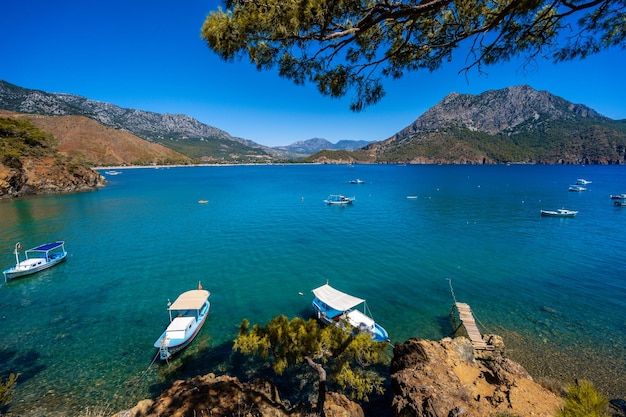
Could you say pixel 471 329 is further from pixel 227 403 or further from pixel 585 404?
pixel 227 403

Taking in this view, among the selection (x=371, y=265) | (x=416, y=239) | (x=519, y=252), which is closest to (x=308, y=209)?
(x=416, y=239)

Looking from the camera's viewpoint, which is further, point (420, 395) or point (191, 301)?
point (191, 301)

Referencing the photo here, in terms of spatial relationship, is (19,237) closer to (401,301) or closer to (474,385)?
(401,301)

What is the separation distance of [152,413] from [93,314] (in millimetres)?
12590

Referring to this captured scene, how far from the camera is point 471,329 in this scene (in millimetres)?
14602

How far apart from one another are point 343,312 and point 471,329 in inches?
275

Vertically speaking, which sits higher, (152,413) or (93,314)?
(152,413)

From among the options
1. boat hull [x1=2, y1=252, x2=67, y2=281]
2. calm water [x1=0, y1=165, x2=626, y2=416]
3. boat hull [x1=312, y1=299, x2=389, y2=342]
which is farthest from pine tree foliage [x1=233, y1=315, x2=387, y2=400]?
boat hull [x1=2, y1=252, x2=67, y2=281]

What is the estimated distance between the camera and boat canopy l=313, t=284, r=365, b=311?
15.8 metres

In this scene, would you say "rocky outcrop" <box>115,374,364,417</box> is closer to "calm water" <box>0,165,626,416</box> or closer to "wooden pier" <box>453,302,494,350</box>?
"calm water" <box>0,165,626,416</box>

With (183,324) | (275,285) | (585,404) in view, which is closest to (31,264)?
(183,324)

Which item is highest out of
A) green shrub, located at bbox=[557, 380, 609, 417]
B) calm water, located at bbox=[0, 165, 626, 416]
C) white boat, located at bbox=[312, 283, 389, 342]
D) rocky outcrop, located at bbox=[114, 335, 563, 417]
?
green shrub, located at bbox=[557, 380, 609, 417]

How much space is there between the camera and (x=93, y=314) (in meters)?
17.5

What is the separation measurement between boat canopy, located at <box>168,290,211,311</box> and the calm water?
169 centimetres
